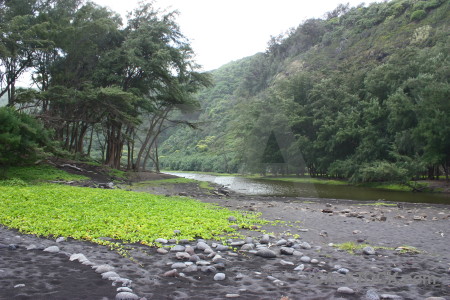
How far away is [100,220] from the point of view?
7855 mm

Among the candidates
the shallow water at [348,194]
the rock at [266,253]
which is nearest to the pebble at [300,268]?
the rock at [266,253]

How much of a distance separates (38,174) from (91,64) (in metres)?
14.1

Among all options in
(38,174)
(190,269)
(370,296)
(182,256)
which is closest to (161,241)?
(182,256)

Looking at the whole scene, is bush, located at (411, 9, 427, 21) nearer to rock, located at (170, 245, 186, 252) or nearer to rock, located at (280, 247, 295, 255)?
rock, located at (280, 247, 295, 255)

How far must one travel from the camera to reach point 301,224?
33.6ft

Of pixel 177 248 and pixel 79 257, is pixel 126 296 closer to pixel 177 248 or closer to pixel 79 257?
pixel 79 257

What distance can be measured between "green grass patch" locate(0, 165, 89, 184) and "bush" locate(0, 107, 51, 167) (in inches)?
64.6

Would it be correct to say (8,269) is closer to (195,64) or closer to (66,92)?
(66,92)

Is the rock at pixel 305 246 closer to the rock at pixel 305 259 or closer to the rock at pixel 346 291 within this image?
the rock at pixel 305 259

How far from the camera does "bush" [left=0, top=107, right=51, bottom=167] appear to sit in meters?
15.2

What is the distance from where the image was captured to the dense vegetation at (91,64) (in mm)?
23141

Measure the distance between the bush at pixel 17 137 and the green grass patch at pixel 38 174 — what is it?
164 centimetres

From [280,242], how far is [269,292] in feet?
9.13

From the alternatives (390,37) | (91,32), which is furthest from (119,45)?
(390,37)
